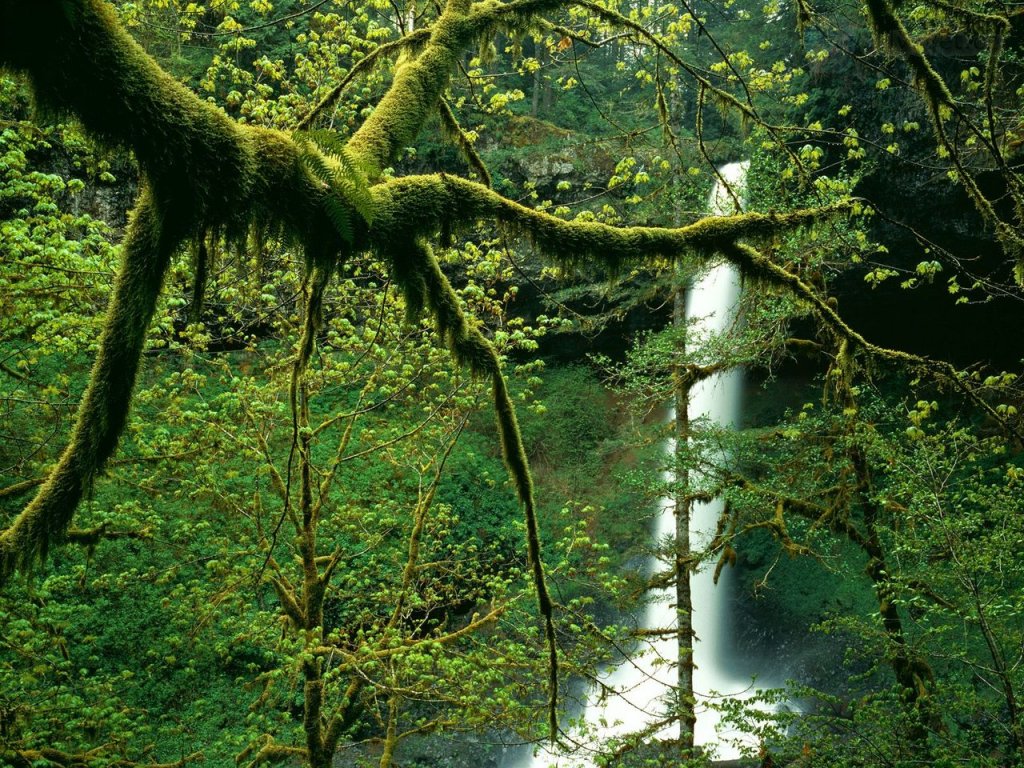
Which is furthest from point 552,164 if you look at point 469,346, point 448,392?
point 469,346

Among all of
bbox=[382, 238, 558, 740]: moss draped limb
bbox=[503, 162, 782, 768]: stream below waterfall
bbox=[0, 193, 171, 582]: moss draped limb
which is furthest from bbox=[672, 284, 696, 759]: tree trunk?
bbox=[0, 193, 171, 582]: moss draped limb

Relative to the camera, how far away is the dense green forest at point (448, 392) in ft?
7.73

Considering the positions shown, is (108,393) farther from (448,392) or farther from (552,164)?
(552,164)

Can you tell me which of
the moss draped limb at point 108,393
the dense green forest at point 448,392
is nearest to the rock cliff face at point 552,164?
the dense green forest at point 448,392

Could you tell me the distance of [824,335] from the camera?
870 centimetres

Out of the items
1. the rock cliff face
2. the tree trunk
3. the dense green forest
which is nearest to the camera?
the dense green forest

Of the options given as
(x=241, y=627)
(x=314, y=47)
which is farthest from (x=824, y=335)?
(x=241, y=627)

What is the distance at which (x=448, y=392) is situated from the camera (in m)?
9.18

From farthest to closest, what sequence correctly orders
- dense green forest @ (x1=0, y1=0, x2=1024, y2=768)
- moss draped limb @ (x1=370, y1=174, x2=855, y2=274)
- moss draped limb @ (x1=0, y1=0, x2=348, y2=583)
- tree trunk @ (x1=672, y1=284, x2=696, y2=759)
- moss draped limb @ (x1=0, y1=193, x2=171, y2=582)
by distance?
1. tree trunk @ (x1=672, y1=284, x2=696, y2=759)
2. moss draped limb @ (x1=370, y1=174, x2=855, y2=274)
3. dense green forest @ (x1=0, y1=0, x2=1024, y2=768)
4. moss draped limb @ (x1=0, y1=193, x2=171, y2=582)
5. moss draped limb @ (x1=0, y1=0, x2=348, y2=583)

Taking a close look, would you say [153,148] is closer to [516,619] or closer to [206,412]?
[206,412]

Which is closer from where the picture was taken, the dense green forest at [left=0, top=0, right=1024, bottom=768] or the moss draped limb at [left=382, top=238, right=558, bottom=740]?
the dense green forest at [left=0, top=0, right=1024, bottom=768]

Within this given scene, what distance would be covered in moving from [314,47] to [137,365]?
20.6 ft

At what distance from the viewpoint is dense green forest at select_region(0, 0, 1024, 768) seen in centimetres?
236

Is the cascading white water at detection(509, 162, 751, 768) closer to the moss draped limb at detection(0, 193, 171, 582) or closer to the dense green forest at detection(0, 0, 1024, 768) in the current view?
the dense green forest at detection(0, 0, 1024, 768)
